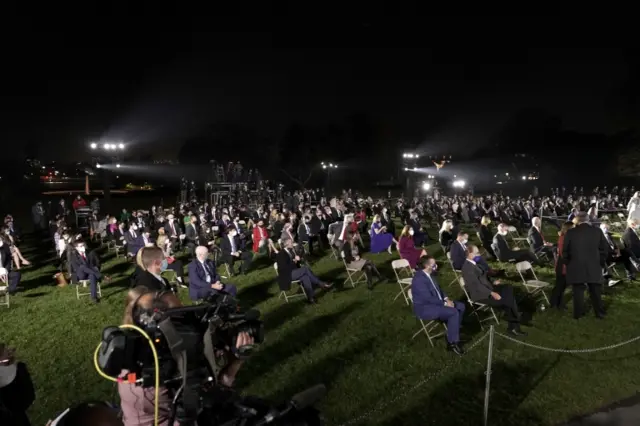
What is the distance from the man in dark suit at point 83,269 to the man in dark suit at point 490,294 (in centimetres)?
806

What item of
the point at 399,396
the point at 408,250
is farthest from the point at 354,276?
the point at 399,396

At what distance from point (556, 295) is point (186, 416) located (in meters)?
8.24

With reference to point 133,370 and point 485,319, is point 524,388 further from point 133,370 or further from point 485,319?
point 133,370

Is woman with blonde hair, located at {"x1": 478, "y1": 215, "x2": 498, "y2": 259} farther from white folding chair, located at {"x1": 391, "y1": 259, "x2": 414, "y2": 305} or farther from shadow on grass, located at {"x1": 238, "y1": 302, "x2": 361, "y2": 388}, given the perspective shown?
shadow on grass, located at {"x1": 238, "y1": 302, "x2": 361, "y2": 388}

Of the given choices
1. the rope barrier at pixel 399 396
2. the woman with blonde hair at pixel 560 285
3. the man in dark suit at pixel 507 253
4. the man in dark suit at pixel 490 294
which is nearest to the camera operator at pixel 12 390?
the rope barrier at pixel 399 396

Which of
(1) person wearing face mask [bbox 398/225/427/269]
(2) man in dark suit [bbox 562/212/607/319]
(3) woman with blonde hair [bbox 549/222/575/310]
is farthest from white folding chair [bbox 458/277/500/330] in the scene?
(1) person wearing face mask [bbox 398/225/427/269]

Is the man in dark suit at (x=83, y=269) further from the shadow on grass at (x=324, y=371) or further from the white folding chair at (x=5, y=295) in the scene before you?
the shadow on grass at (x=324, y=371)

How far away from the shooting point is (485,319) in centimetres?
802

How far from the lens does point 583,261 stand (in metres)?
7.81

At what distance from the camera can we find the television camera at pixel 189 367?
2.09 m

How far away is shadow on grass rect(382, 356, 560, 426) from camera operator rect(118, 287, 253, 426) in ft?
10.0

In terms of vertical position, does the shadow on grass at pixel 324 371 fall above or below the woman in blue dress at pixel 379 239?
below

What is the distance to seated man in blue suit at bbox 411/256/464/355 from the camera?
22.4 ft

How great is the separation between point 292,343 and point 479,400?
3.08m
